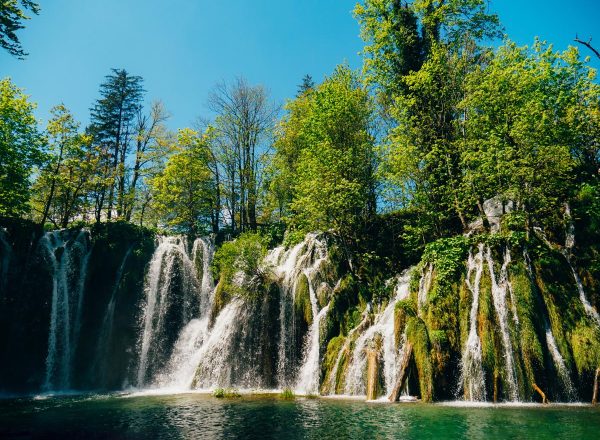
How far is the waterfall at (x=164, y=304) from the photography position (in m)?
25.8

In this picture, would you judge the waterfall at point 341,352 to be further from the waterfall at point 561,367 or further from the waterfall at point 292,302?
the waterfall at point 561,367

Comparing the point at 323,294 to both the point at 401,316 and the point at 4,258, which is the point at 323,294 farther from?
the point at 4,258

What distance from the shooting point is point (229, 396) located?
730 inches

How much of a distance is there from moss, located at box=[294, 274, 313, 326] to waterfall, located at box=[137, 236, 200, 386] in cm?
905

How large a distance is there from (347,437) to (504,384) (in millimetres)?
8255

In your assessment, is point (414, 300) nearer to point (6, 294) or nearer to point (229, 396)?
point (229, 396)

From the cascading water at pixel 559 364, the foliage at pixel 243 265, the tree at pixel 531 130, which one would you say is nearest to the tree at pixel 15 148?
the foliage at pixel 243 265

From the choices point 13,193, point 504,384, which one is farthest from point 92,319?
point 504,384

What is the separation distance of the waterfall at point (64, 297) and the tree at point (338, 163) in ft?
51.7

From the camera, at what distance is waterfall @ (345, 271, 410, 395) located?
56.7ft

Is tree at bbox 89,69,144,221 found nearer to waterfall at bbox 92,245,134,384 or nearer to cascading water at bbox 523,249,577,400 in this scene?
waterfall at bbox 92,245,134,384

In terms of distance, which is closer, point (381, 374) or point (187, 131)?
point (381, 374)

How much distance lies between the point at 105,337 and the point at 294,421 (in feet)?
64.7

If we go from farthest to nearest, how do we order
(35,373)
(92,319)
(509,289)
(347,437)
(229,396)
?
(92,319), (35,373), (229,396), (509,289), (347,437)
